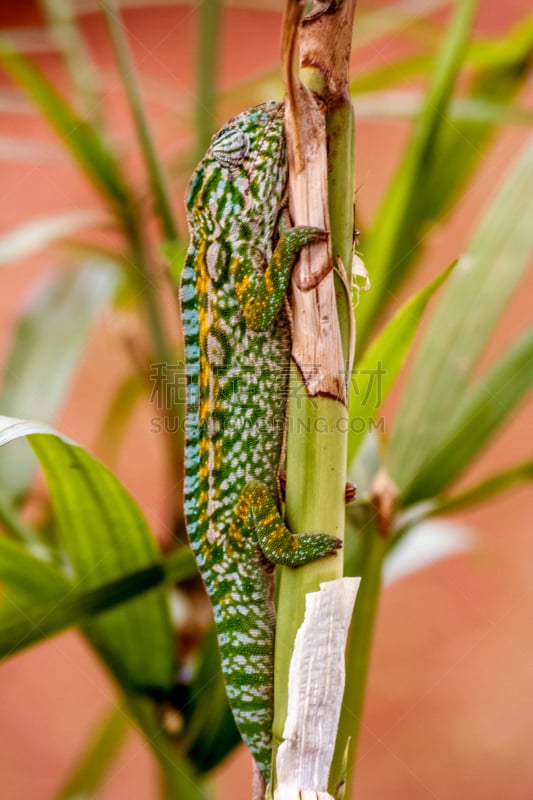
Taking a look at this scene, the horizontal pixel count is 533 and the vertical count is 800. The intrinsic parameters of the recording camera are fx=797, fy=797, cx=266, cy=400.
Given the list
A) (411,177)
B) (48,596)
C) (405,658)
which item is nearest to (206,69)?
(411,177)

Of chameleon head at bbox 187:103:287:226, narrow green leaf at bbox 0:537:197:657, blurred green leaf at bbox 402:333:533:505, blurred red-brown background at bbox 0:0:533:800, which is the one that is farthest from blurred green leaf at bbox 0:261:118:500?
blurred red-brown background at bbox 0:0:533:800

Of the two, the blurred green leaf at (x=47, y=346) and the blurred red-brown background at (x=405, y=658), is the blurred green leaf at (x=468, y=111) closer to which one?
the blurred green leaf at (x=47, y=346)

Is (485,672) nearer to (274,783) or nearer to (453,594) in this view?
(453,594)

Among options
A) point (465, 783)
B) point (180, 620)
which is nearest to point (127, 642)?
point (180, 620)

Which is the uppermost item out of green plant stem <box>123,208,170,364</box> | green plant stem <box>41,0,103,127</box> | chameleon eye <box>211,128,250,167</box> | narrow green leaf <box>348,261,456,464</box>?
green plant stem <box>41,0,103,127</box>

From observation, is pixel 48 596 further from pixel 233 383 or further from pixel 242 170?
pixel 242 170

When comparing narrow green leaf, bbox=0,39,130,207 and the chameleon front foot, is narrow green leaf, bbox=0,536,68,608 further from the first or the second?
narrow green leaf, bbox=0,39,130,207
